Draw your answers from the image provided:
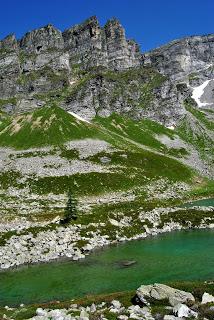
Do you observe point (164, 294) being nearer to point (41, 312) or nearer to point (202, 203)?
point (41, 312)

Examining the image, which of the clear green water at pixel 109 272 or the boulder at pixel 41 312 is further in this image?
the clear green water at pixel 109 272

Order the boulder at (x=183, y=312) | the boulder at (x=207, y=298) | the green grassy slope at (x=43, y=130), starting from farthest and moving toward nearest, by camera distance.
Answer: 1. the green grassy slope at (x=43, y=130)
2. the boulder at (x=207, y=298)
3. the boulder at (x=183, y=312)

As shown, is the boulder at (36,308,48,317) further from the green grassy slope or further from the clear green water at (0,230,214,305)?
the green grassy slope

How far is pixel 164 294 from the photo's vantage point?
3147 centimetres

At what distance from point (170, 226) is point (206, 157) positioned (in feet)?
378

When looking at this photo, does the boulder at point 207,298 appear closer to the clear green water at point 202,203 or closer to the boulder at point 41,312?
the boulder at point 41,312

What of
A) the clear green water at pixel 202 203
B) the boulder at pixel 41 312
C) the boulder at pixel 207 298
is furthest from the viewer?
the clear green water at pixel 202 203

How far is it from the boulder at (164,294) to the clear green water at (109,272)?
9261mm

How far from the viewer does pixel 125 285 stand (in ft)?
138

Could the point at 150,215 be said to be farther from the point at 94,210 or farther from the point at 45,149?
the point at 45,149

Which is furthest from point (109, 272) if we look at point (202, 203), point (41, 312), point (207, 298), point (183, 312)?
point (202, 203)

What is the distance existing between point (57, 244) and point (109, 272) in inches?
552

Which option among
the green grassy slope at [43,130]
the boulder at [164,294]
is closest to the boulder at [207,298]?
the boulder at [164,294]

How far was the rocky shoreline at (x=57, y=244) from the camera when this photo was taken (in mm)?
54875
